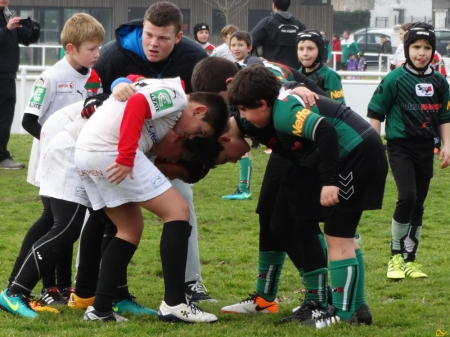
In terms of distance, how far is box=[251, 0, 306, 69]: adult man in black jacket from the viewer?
12.4 m

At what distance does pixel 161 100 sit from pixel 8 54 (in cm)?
788

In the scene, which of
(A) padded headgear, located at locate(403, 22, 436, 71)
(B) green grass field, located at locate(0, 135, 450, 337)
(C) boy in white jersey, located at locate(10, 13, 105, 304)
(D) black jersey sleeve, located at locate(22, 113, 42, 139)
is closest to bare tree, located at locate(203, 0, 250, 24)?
(B) green grass field, located at locate(0, 135, 450, 337)

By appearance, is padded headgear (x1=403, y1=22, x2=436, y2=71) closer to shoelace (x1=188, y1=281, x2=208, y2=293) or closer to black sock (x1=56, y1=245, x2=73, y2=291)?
shoelace (x1=188, y1=281, x2=208, y2=293)

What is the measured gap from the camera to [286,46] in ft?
40.9

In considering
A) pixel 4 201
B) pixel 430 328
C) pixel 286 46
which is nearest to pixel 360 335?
pixel 430 328

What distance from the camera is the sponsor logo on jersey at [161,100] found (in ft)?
15.0

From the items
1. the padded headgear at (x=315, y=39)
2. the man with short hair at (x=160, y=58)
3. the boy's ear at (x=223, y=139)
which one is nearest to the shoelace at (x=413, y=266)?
the man with short hair at (x=160, y=58)

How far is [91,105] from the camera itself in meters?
5.03

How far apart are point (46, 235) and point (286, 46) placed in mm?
7935

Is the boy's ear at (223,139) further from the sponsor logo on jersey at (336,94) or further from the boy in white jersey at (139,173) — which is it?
the sponsor logo on jersey at (336,94)

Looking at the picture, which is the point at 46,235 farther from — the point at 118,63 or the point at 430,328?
the point at 430,328

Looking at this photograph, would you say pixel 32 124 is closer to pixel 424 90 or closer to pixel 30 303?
pixel 30 303

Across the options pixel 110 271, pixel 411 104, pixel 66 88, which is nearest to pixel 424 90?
pixel 411 104

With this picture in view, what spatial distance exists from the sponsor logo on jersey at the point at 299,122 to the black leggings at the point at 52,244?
4.62 feet
